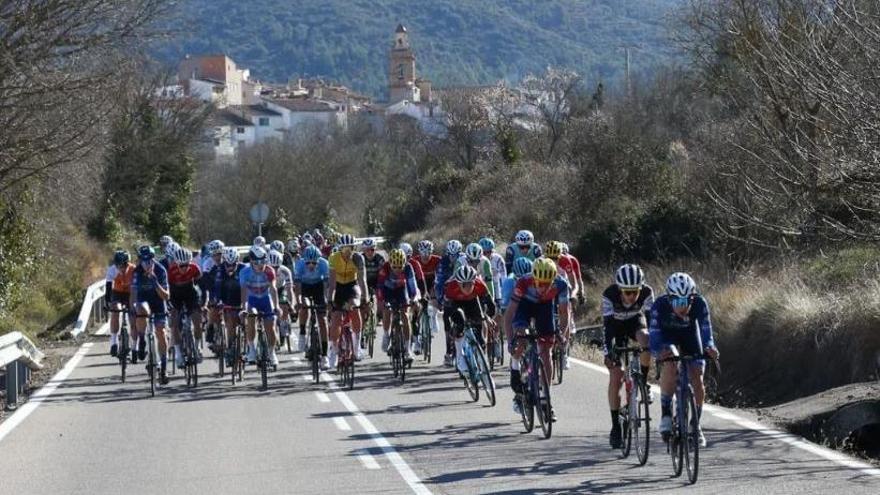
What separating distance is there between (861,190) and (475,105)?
57.1 metres

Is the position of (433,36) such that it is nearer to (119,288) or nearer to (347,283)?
(119,288)

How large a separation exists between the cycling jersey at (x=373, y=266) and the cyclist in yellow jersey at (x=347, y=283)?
1.37 metres

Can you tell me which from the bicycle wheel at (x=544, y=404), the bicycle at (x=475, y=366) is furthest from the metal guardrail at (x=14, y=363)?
the bicycle wheel at (x=544, y=404)

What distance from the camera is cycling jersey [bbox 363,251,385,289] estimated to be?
21.5m

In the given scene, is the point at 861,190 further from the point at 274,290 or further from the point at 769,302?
the point at 274,290

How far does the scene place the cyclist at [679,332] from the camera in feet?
36.2

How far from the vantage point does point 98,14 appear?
22.5 meters

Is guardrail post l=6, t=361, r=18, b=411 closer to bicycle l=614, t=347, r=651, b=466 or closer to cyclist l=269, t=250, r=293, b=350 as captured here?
cyclist l=269, t=250, r=293, b=350

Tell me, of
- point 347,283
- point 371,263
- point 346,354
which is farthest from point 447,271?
point 346,354

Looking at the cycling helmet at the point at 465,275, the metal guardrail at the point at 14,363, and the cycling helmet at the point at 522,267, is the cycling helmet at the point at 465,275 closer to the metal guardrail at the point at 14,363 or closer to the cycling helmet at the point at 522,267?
the cycling helmet at the point at 522,267

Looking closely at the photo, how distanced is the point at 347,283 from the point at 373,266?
199 centimetres

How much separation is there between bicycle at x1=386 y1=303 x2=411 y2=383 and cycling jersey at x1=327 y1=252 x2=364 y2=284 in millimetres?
906

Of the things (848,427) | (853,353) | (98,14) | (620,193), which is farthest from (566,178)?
(848,427)

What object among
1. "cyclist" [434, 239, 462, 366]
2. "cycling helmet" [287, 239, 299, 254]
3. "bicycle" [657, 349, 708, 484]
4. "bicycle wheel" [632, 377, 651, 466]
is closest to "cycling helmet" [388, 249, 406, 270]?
"cyclist" [434, 239, 462, 366]
